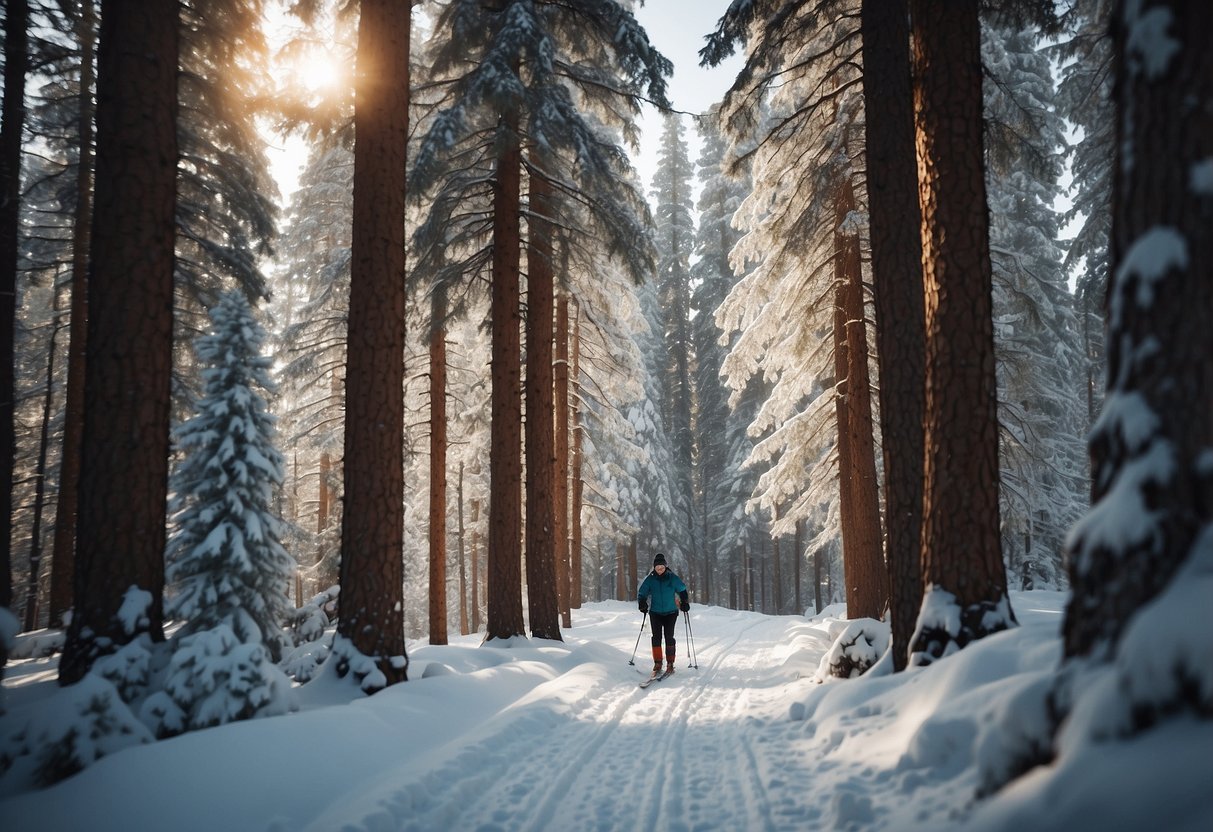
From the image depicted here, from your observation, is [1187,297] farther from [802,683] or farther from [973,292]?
[802,683]

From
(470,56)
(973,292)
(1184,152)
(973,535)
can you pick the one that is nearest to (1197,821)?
(1184,152)

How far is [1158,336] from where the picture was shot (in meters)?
2.36

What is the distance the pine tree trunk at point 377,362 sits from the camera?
6.64 meters

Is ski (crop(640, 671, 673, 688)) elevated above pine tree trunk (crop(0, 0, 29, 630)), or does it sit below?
below

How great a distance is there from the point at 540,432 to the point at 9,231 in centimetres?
853

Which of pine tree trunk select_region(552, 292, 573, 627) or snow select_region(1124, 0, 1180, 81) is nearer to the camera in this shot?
snow select_region(1124, 0, 1180, 81)

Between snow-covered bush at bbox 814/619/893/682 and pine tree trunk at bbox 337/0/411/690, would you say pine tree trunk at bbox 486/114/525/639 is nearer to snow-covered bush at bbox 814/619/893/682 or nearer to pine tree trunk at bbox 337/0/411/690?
pine tree trunk at bbox 337/0/411/690

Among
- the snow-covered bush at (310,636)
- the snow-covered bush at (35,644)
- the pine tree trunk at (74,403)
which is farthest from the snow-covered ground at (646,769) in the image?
the pine tree trunk at (74,403)

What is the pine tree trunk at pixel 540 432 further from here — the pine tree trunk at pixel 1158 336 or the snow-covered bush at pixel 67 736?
the pine tree trunk at pixel 1158 336

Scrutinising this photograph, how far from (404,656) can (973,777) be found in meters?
5.67

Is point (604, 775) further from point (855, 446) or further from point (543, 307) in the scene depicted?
point (543, 307)

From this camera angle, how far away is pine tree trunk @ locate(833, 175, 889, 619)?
11180mm

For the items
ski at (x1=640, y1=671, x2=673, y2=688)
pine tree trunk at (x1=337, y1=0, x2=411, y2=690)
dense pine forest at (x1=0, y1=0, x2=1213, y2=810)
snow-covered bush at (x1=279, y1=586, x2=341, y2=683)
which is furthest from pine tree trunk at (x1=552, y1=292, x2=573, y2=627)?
pine tree trunk at (x1=337, y1=0, x2=411, y2=690)

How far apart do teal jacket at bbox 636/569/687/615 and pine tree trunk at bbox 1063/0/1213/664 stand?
25.8 ft
